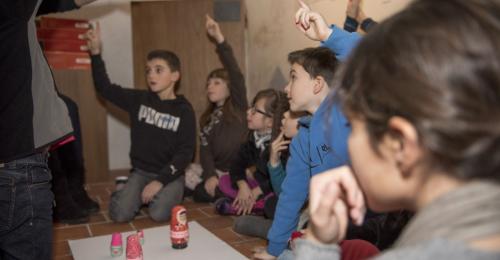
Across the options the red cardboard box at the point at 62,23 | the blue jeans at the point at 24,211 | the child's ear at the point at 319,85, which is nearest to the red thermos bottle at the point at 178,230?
the blue jeans at the point at 24,211

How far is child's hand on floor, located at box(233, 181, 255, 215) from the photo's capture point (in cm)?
259

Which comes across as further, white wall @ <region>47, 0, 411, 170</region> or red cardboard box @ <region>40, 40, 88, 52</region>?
red cardboard box @ <region>40, 40, 88, 52</region>

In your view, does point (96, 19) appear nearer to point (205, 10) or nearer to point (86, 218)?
point (205, 10)

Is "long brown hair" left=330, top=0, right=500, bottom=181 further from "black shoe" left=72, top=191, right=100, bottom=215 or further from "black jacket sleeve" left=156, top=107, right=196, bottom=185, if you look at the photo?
"black shoe" left=72, top=191, right=100, bottom=215

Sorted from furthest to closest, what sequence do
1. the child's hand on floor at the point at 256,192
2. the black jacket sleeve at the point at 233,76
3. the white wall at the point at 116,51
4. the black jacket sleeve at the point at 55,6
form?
the white wall at the point at 116,51 → the black jacket sleeve at the point at 233,76 → the child's hand on floor at the point at 256,192 → the black jacket sleeve at the point at 55,6

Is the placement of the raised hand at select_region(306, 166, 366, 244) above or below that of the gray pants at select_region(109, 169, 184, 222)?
above

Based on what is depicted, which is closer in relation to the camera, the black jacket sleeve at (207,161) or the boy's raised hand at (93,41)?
the boy's raised hand at (93,41)

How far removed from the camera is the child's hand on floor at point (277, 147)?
87.9 inches

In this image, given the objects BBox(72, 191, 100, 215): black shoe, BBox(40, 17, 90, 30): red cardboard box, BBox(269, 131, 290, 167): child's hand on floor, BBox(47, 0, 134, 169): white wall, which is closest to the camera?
BBox(269, 131, 290, 167): child's hand on floor

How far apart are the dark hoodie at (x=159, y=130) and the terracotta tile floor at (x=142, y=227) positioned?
0.28 metres

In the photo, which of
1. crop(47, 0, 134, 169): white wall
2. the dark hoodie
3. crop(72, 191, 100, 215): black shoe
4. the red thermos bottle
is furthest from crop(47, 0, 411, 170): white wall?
the red thermos bottle

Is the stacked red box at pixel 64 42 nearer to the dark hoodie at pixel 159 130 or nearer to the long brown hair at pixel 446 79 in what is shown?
the dark hoodie at pixel 159 130

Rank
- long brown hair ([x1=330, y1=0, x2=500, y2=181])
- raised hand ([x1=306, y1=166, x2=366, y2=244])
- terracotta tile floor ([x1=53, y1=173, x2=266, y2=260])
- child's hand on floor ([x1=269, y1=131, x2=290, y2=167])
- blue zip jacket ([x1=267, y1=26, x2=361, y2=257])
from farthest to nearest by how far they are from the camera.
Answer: child's hand on floor ([x1=269, y1=131, x2=290, y2=167]), terracotta tile floor ([x1=53, y1=173, x2=266, y2=260]), blue zip jacket ([x1=267, y1=26, x2=361, y2=257]), raised hand ([x1=306, y1=166, x2=366, y2=244]), long brown hair ([x1=330, y1=0, x2=500, y2=181])

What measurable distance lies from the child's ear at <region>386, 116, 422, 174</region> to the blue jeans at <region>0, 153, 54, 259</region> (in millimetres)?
1092
